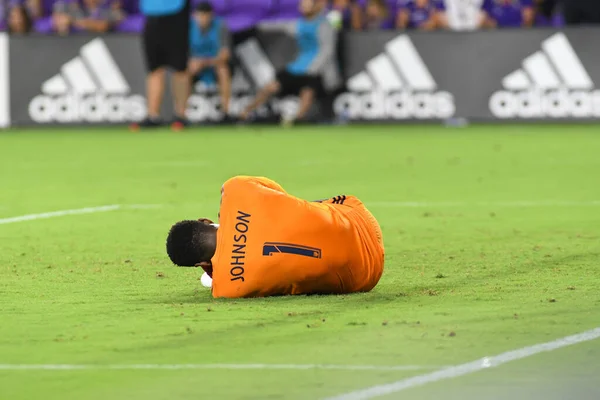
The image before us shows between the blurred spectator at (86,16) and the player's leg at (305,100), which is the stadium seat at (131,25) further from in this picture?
the player's leg at (305,100)

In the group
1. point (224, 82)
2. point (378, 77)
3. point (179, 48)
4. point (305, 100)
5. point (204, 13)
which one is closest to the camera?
point (179, 48)

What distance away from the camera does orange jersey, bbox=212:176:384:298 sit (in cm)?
647

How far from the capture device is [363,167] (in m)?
14.7

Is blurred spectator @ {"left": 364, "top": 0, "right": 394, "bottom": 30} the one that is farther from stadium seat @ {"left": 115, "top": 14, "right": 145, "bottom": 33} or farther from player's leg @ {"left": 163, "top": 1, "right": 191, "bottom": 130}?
stadium seat @ {"left": 115, "top": 14, "right": 145, "bottom": 33}

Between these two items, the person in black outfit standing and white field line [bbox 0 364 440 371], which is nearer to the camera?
white field line [bbox 0 364 440 371]

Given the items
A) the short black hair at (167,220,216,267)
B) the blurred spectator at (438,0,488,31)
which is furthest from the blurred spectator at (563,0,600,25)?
the short black hair at (167,220,216,267)

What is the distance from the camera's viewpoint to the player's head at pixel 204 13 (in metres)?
21.5

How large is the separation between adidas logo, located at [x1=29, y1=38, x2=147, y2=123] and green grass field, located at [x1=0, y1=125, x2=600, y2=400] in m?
6.49

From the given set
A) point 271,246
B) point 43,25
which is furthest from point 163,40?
point 271,246

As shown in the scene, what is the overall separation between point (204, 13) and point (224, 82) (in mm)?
1043

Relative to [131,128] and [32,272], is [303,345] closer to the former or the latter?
[32,272]

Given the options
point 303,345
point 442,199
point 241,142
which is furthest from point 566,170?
point 303,345

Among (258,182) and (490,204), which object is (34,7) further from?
(258,182)

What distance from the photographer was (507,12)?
22562mm
